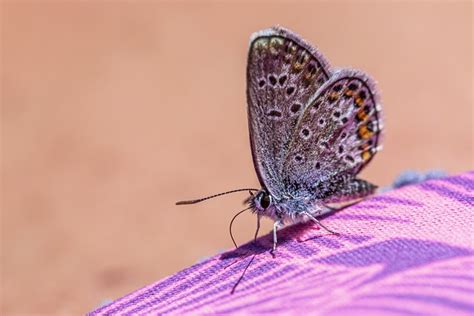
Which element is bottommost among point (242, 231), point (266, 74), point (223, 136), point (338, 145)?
point (242, 231)

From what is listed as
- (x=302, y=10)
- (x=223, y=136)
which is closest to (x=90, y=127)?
(x=223, y=136)

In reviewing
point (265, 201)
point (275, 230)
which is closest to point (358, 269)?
point (275, 230)

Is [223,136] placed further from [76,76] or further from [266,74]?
[266,74]

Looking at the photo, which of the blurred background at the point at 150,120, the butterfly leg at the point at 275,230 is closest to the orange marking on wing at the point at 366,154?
the butterfly leg at the point at 275,230

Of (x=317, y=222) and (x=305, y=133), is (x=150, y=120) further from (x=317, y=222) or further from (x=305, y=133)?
(x=317, y=222)

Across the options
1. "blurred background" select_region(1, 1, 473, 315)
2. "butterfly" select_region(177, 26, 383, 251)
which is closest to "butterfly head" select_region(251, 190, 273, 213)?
"butterfly" select_region(177, 26, 383, 251)

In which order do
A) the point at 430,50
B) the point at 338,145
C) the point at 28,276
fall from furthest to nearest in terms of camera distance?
the point at 430,50
the point at 28,276
the point at 338,145

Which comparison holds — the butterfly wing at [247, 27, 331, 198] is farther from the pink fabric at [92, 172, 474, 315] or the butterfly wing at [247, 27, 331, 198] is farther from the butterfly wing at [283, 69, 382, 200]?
the pink fabric at [92, 172, 474, 315]

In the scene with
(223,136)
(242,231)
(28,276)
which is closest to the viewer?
(28,276)
